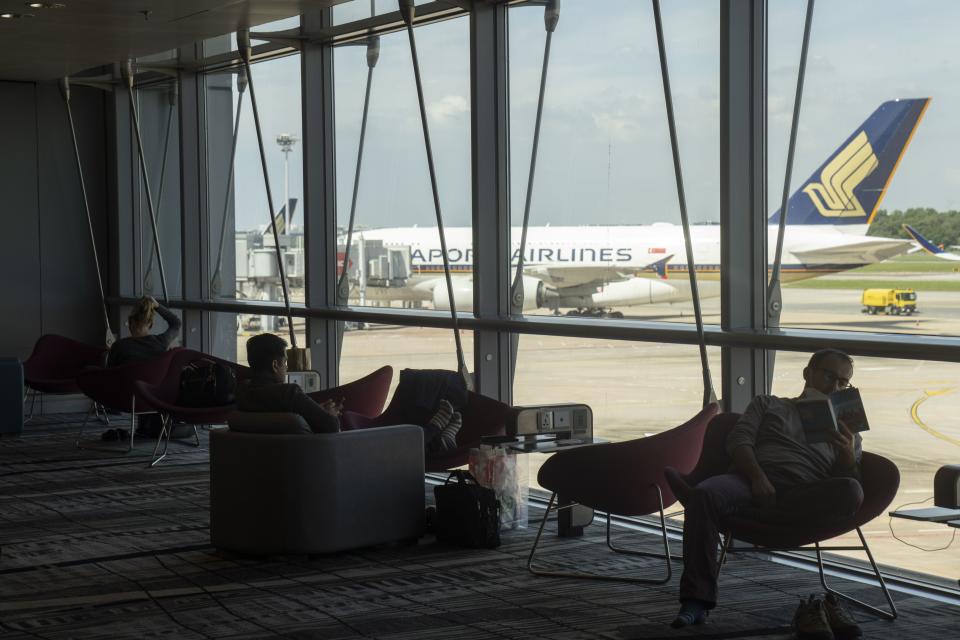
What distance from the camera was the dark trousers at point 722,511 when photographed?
191 inches

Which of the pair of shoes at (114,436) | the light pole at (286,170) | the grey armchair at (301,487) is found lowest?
the pair of shoes at (114,436)

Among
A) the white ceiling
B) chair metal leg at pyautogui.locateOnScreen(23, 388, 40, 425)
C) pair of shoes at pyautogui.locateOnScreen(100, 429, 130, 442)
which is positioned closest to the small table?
the white ceiling

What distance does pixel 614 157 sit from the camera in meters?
7.84

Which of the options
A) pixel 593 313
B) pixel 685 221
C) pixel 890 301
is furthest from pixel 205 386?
pixel 890 301

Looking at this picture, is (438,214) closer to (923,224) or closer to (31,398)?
(923,224)

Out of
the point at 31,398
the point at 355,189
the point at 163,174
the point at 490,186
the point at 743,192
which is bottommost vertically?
the point at 31,398

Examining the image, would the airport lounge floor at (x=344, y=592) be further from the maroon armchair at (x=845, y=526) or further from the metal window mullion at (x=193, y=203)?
the metal window mullion at (x=193, y=203)

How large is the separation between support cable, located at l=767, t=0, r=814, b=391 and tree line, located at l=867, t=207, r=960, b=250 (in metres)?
0.45

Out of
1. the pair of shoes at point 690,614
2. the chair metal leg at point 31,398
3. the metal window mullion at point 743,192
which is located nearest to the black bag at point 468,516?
the metal window mullion at point 743,192

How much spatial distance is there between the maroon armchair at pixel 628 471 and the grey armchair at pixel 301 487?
3.06ft

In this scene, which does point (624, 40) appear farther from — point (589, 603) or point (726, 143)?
point (589, 603)

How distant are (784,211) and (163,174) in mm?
7887

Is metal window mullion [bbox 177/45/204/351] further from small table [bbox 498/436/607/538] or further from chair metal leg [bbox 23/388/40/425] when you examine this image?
small table [bbox 498/436/607/538]

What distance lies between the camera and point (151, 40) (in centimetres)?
991
